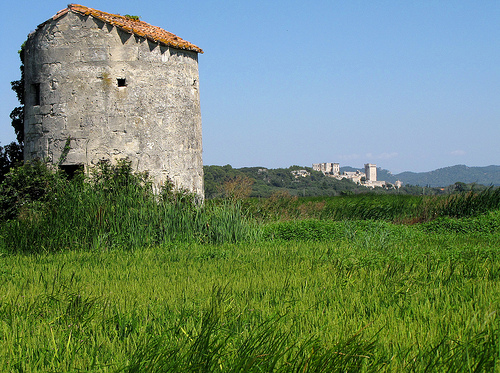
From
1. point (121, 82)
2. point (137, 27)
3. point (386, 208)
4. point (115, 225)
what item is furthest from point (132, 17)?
point (386, 208)

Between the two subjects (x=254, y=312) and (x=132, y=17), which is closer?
(x=254, y=312)

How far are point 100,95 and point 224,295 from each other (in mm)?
10191

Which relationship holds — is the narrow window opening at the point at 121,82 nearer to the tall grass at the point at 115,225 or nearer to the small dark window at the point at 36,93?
the small dark window at the point at 36,93

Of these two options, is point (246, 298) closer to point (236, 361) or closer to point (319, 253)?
point (236, 361)

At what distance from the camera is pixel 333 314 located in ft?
14.1

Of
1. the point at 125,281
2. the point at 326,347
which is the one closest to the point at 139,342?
the point at 326,347

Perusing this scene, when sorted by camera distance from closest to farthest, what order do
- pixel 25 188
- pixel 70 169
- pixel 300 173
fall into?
1. pixel 25 188
2. pixel 70 169
3. pixel 300 173

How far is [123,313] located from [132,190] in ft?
22.9

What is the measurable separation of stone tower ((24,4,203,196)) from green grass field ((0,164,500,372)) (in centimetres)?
228

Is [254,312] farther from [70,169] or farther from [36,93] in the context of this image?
[36,93]

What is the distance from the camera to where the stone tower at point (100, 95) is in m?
13.6

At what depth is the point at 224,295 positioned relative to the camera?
4.96 m

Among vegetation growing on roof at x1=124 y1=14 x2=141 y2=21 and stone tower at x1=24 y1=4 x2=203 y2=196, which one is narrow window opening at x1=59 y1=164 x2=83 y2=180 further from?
vegetation growing on roof at x1=124 y1=14 x2=141 y2=21

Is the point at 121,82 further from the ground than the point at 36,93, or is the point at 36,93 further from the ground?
the point at 121,82
